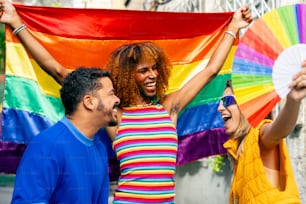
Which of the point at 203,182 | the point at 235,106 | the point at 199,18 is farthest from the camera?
the point at 203,182

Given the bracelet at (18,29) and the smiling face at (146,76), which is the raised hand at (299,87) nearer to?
the smiling face at (146,76)

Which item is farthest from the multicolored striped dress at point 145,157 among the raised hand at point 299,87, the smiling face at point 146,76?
the raised hand at point 299,87

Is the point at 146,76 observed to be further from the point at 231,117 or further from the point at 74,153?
the point at 74,153

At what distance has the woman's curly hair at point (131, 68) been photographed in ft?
12.1

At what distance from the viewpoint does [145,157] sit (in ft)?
11.6

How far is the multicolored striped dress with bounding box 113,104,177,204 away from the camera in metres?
3.50

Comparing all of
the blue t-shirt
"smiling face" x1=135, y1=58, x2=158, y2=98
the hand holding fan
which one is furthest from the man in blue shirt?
the hand holding fan

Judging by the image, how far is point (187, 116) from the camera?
167 inches

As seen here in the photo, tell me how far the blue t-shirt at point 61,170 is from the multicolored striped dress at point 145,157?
0.40 meters

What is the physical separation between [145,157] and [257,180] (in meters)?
0.65

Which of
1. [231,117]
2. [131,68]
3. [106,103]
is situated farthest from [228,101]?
[106,103]

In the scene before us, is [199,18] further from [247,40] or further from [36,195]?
[36,195]

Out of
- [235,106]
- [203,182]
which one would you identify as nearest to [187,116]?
[235,106]

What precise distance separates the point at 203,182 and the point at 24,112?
135 inches
